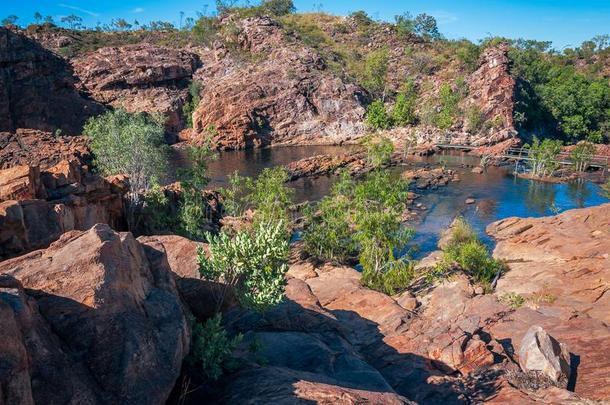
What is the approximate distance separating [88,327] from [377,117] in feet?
294

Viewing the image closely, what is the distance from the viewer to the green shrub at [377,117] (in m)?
93.2

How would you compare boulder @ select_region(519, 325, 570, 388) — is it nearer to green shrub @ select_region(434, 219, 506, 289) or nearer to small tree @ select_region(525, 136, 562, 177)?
green shrub @ select_region(434, 219, 506, 289)

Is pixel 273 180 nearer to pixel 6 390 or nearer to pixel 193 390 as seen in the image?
pixel 193 390

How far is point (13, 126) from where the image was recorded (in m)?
78.0

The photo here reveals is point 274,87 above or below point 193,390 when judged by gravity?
above

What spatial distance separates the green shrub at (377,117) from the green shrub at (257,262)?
84.7 metres

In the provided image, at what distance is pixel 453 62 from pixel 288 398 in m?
115

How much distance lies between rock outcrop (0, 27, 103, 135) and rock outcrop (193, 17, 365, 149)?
74.5 feet

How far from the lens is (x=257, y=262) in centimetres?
1141

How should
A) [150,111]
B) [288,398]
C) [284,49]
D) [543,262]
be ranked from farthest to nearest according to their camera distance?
[284,49] < [150,111] < [543,262] < [288,398]

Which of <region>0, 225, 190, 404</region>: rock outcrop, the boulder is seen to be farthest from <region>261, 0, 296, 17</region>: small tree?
<region>0, 225, 190, 404</region>: rock outcrop

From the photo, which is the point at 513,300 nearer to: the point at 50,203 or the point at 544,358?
the point at 544,358

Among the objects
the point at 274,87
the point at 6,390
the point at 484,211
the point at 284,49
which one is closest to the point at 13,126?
the point at 274,87

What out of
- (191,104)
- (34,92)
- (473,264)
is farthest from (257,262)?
(191,104)
